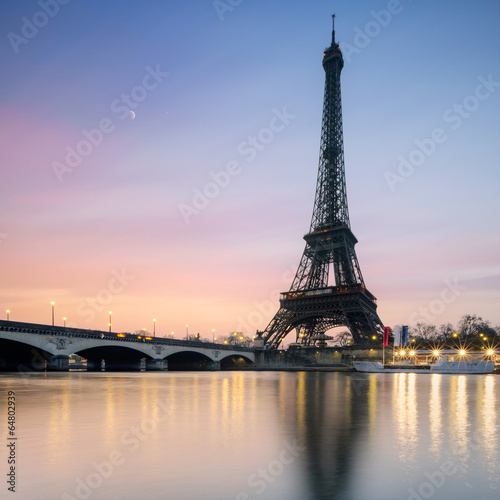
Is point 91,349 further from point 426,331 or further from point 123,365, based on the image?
point 426,331

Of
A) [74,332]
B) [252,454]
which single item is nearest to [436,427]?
[252,454]

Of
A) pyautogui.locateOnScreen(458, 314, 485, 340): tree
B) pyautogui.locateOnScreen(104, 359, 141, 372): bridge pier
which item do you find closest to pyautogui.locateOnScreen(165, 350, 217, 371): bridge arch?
pyautogui.locateOnScreen(104, 359, 141, 372): bridge pier

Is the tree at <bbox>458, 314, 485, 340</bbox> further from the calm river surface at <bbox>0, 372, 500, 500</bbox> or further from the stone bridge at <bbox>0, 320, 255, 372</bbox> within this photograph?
the calm river surface at <bbox>0, 372, 500, 500</bbox>

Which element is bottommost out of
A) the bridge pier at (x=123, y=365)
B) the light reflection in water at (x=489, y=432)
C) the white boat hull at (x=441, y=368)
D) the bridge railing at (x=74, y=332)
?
the bridge pier at (x=123, y=365)

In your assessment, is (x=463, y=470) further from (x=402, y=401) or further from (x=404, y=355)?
(x=404, y=355)

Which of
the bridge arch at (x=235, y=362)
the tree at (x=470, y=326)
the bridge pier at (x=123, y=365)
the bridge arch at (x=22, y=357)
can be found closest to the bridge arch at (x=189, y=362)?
the bridge arch at (x=235, y=362)

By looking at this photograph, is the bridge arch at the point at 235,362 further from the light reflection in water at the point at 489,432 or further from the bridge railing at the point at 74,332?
the light reflection in water at the point at 489,432

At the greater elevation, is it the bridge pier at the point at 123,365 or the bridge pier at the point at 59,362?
the bridge pier at the point at 59,362
